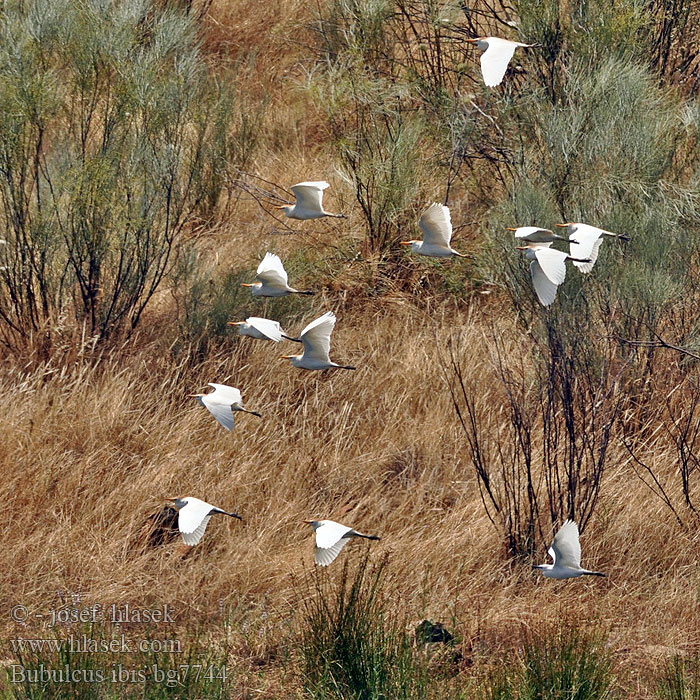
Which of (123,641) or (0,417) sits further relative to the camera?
(0,417)

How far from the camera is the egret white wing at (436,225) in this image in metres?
5.07

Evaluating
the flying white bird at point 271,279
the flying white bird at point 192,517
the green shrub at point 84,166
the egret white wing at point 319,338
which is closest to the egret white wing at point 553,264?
the egret white wing at point 319,338

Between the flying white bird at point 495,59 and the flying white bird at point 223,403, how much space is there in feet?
5.55

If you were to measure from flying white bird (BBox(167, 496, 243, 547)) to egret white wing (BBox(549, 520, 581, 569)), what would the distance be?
1.20m

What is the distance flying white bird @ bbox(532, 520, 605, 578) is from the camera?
4418 millimetres

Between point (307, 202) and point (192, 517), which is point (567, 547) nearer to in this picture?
point (192, 517)

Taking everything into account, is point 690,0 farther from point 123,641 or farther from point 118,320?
point 123,641

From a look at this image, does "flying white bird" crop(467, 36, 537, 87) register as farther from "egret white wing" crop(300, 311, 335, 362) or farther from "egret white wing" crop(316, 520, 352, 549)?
"egret white wing" crop(316, 520, 352, 549)

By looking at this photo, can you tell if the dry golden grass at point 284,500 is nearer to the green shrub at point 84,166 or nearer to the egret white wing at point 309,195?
the green shrub at point 84,166

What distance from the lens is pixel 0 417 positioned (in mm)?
5484

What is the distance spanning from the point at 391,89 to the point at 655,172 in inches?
80.1

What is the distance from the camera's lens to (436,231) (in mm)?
5117

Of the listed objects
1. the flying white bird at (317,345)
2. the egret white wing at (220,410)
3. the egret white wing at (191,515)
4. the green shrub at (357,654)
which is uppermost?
the flying white bird at (317,345)

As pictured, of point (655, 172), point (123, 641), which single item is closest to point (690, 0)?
point (655, 172)
